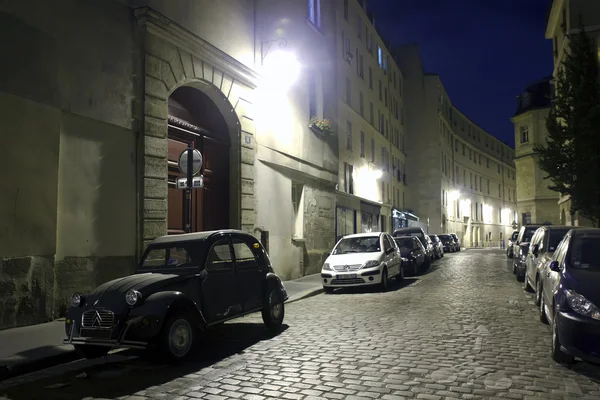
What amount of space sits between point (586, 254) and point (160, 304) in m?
5.48

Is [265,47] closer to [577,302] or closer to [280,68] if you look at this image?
[280,68]

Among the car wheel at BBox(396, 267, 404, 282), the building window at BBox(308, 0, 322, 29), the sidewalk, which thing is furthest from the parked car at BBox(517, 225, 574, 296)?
the building window at BBox(308, 0, 322, 29)

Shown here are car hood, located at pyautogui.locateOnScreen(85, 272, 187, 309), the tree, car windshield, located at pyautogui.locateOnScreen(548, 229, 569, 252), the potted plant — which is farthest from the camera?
the tree

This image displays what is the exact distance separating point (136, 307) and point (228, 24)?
11.1 metres

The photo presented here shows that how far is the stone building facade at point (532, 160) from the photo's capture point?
50.6 metres

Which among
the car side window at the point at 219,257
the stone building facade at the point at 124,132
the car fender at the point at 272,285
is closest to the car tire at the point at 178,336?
the car side window at the point at 219,257

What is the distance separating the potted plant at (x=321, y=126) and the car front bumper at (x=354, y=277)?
27.3 feet

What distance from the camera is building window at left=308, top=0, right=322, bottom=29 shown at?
20795 millimetres

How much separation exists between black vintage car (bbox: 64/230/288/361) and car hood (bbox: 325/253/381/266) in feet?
18.1

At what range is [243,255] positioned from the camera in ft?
27.7

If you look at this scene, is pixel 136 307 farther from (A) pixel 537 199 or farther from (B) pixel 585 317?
(A) pixel 537 199

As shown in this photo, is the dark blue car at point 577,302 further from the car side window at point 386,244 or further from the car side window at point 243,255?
the car side window at point 386,244

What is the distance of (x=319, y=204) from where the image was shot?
21.6 meters

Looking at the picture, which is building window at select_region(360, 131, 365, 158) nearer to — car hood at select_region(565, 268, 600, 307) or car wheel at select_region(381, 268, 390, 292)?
car wheel at select_region(381, 268, 390, 292)
